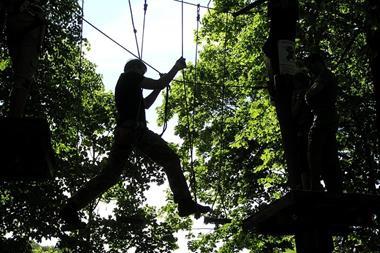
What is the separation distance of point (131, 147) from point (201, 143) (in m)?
15.3

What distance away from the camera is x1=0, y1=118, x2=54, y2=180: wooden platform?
383 cm

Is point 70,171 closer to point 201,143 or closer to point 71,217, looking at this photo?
point 201,143

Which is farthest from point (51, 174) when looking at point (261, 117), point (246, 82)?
point (246, 82)

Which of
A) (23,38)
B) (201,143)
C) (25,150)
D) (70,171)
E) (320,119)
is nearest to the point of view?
(25,150)

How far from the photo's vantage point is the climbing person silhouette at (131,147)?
5.31 m

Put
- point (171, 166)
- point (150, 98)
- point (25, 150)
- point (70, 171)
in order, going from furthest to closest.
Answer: point (70, 171)
point (150, 98)
point (171, 166)
point (25, 150)

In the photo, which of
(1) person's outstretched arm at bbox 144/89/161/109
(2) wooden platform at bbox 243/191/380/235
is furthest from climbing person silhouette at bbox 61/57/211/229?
(2) wooden platform at bbox 243/191/380/235

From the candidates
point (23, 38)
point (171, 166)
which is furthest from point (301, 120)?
point (23, 38)

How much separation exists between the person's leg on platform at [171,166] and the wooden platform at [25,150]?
1.29m

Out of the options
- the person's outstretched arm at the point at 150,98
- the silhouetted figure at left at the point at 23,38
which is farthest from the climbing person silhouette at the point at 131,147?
the silhouetted figure at left at the point at 23,38

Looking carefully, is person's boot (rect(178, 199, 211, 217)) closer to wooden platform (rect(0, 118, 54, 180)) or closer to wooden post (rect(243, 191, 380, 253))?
wooden post (rect(243, 191, 380, 253))

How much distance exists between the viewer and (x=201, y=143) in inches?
814

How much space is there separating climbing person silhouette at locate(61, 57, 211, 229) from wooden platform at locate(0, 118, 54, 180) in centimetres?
89

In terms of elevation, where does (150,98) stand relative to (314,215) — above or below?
above
